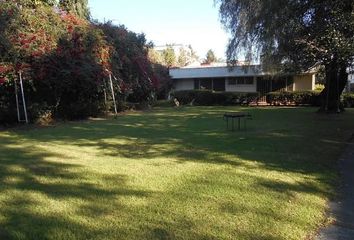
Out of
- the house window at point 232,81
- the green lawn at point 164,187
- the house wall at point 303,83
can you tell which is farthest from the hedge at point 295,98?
the green lawn at point 164,187

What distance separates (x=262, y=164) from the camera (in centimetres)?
912

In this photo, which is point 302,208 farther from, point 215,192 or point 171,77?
point 171,77

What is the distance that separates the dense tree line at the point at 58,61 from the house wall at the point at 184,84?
20.2 m

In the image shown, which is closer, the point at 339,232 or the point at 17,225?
the point at 17,225

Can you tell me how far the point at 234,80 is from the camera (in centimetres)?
4153

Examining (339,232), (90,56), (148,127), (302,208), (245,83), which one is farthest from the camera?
(245,83)

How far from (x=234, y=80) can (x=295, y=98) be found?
8.16m

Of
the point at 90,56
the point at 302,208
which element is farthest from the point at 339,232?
the point at 90,56

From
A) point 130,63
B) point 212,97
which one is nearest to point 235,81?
point 212,97

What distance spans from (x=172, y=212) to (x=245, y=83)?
35954 mm

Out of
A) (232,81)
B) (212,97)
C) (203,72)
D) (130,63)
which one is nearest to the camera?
(130,63)

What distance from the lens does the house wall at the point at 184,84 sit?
1734 inches

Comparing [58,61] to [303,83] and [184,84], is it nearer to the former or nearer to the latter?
[303,83]

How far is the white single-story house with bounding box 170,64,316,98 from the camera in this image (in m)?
38.9
